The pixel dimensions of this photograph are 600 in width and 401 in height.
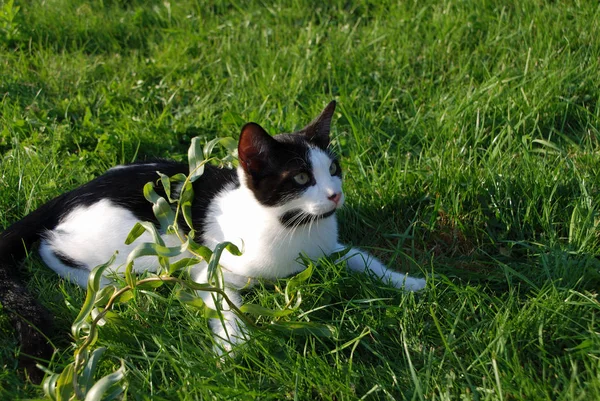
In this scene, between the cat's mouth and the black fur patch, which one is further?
the black fur patch

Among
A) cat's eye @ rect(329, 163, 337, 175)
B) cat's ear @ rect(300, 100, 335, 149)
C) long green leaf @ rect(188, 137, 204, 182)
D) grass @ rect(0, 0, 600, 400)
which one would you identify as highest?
long green leaf @ rect(188, 137, 204, 182)

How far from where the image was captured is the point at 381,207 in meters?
2.71

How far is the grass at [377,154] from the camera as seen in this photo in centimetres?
193

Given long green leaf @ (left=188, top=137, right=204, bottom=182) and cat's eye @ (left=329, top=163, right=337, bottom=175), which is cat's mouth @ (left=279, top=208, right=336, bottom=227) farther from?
long green leaf @ (left=188, top=137, right=204, bottom=182)

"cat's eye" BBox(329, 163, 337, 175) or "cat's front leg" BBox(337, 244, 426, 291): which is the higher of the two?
"cat's eye" BBox(329, 163, 337, 175)

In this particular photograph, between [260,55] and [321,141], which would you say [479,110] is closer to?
[321,141]

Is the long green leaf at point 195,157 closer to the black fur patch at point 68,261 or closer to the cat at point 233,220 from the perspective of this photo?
the cat at point 233,220

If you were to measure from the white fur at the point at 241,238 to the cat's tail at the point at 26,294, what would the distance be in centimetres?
8

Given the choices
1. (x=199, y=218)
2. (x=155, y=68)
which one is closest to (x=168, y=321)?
(x=199, y=218)

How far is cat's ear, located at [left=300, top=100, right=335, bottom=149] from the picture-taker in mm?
2385

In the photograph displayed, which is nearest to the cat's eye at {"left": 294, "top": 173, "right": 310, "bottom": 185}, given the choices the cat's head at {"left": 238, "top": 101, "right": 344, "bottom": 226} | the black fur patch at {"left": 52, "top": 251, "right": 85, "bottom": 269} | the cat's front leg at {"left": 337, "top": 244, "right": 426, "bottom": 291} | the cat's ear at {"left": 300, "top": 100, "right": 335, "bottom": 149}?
the cat's head at {"left": 238, "top": 101, "right": 344, "bottom": 226}

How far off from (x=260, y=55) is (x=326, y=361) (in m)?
2.20

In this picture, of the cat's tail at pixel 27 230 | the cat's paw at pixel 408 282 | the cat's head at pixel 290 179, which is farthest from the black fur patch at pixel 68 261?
the cat's paw at pixel 408 282

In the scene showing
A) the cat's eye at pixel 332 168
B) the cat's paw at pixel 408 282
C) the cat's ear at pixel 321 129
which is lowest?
the cat's paw at pixel 408 282
